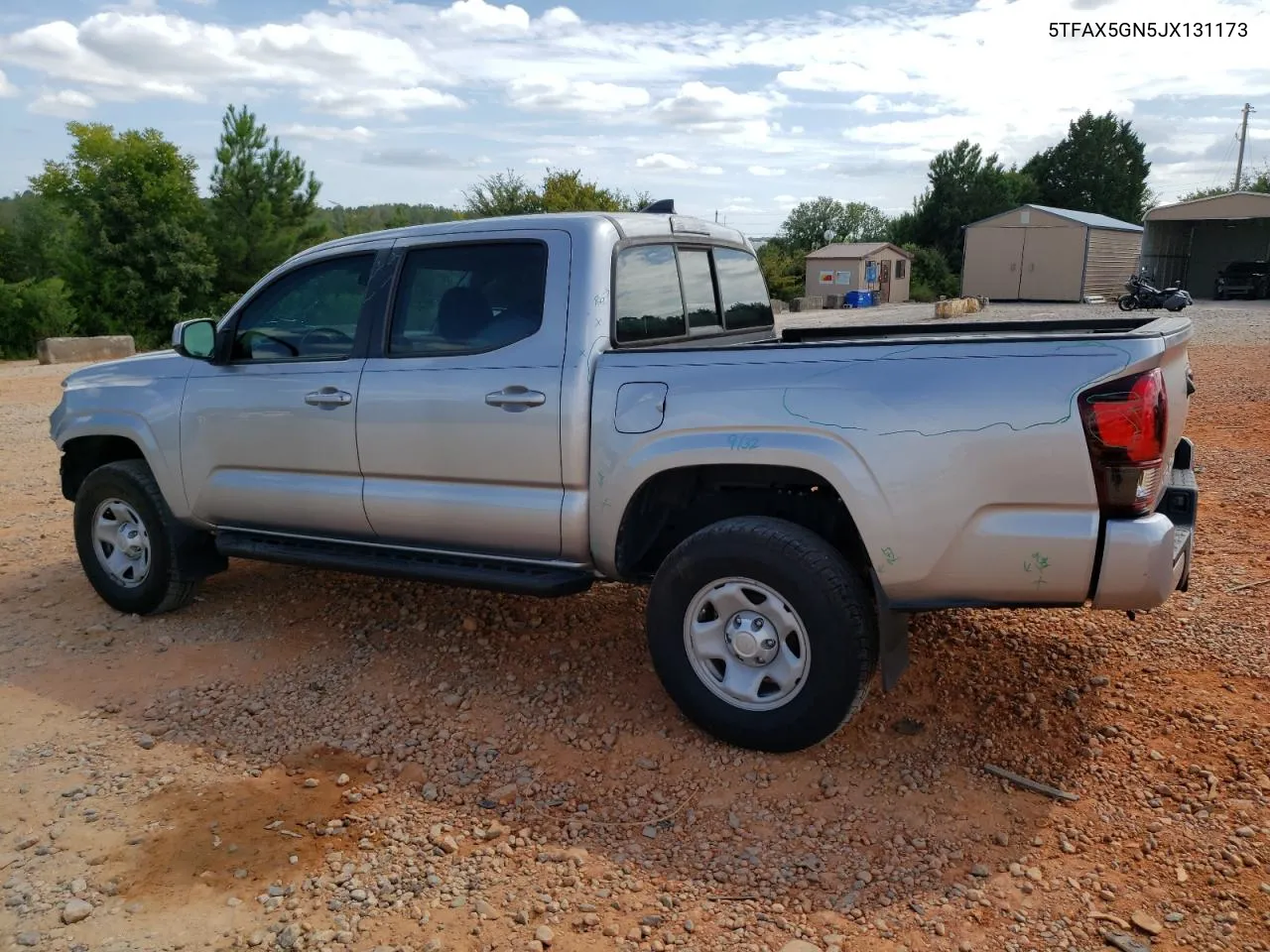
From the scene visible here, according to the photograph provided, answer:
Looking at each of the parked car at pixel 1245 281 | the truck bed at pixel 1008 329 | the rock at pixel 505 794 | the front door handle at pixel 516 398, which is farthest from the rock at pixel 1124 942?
the parked car at pixel 1245 281

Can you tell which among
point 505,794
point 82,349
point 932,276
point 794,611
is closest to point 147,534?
point 505,794

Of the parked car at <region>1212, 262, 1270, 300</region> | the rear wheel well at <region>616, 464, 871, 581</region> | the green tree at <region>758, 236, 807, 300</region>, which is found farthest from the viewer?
the green tree at <region>758, 236, 807, 300</region>

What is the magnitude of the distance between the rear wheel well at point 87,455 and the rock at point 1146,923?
496cm

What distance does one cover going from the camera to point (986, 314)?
2856 cm

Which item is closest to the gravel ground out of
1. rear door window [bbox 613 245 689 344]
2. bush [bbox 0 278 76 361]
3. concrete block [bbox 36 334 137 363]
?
rear door window [bbox 613 245 689 344]

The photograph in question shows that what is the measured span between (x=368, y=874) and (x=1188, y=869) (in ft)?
8.12

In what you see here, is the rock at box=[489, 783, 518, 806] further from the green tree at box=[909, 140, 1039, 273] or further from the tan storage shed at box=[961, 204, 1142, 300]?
the green tree at box=[909, 140, 1039, 273]

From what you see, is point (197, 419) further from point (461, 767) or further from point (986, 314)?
point (986, 314)

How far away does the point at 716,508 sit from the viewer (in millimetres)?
3914

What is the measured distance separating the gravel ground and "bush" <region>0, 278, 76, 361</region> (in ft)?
89.8

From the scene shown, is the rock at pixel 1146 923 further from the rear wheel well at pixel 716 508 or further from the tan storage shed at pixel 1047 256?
the tan storage shed at pixel 1047 256

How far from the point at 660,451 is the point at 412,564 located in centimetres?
135

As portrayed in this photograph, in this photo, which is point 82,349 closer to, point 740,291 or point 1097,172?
point 740,291

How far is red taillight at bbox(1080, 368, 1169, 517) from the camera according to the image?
2908mm
